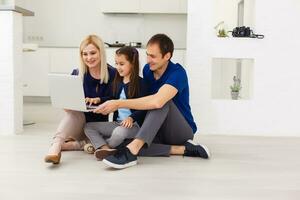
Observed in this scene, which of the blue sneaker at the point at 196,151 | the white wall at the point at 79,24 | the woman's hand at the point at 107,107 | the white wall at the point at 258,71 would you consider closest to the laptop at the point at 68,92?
the woman's hand at the point at 107,107

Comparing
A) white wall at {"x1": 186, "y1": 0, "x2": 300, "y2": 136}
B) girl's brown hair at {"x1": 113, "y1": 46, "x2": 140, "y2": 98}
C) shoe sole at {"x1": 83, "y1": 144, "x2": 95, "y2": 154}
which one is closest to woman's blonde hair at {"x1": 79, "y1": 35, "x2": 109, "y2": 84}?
girl's brown hair at {"x1": 113, "y1": 46, "x2": 140, "y2": 98}

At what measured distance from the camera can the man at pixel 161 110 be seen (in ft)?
8.14

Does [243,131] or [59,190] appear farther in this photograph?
[243,131]

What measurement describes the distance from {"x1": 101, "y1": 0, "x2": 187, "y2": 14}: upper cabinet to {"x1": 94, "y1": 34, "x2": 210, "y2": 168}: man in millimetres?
3435

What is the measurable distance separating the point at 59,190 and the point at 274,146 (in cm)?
177

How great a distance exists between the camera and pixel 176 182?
2.18 metres

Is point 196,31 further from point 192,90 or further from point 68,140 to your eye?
point 68,140

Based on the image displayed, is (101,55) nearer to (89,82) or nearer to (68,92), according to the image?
(89,82)

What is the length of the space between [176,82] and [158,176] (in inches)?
23.3

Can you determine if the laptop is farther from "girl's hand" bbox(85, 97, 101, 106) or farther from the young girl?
the young girl

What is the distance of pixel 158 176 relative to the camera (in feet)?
7.50

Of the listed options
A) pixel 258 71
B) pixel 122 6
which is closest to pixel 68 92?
pixel 258 71

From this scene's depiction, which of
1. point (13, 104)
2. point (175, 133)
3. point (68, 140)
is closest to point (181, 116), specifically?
point (175, 133)

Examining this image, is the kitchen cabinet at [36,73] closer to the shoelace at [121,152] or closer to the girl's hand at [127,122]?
the girl's hand at [127,122]
